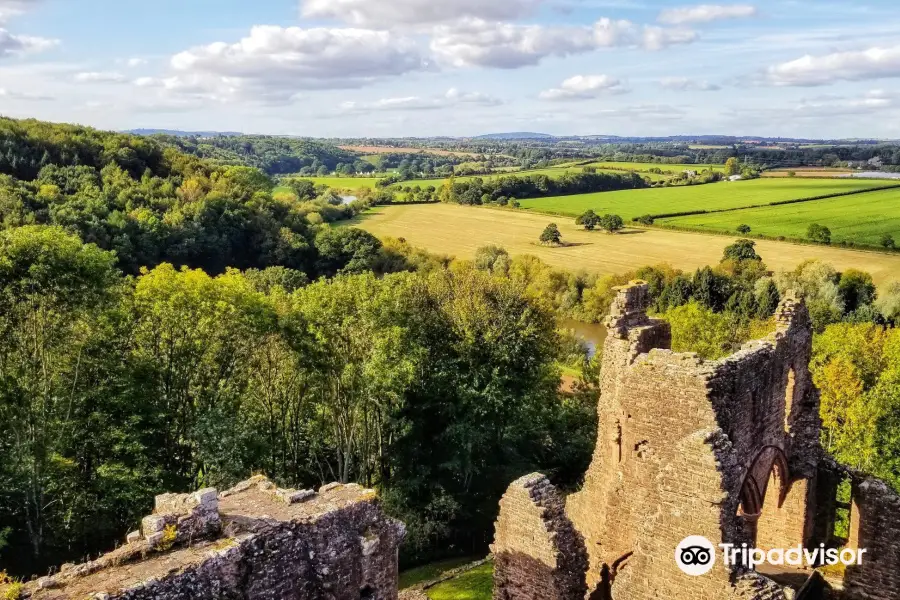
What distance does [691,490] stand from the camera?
9.52 meters

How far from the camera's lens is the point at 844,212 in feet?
290

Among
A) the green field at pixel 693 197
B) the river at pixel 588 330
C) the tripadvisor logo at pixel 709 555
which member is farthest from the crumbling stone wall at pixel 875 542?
the green field at pixel 693 197

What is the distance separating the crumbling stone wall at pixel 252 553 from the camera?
8.00 meters

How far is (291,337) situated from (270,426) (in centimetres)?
457

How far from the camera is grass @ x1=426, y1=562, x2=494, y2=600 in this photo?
73.8 ft

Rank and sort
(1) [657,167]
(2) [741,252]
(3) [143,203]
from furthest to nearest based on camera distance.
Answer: (1) [657,167] < (2) [741,252] < (3) [143,203]

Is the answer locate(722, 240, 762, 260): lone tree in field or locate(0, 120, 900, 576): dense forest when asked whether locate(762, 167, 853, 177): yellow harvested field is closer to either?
locate(722, 240, 762, 260): lone tree in field

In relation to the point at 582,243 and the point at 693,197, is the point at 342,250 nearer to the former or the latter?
the point at 582,243

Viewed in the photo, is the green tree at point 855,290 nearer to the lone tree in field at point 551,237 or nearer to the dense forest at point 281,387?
the dense forest at point 281,387

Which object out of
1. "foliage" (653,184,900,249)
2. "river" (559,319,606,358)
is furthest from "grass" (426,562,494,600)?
"foliage" (653,184,900,249)

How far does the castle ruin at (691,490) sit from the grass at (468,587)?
30.5 feet

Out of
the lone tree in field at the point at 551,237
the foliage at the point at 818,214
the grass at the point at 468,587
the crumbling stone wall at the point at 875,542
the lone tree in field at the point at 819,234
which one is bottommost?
the grass at the point at 468,587

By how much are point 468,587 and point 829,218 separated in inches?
3202

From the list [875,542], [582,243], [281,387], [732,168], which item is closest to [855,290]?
[582,243]
